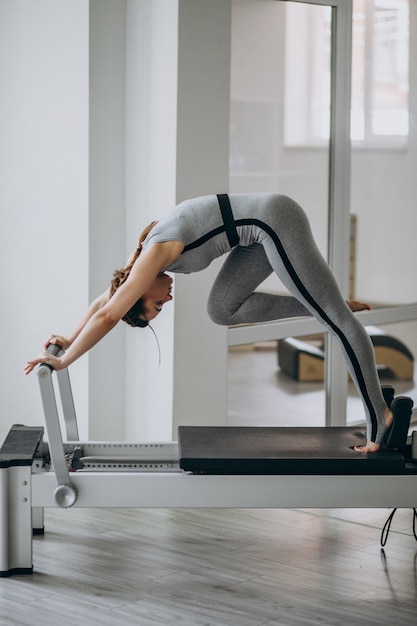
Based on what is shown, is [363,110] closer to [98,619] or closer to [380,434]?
[380,434]

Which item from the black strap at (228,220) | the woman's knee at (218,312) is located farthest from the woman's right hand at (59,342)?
the black strap at (228,220)

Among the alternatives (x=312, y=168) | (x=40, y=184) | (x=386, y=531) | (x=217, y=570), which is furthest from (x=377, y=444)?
(x=40, y=184)

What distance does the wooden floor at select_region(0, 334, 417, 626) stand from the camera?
2580 millimetres

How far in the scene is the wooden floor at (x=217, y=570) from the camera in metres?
2.58

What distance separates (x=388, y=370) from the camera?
17.1 feet

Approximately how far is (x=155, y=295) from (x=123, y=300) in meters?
0.16

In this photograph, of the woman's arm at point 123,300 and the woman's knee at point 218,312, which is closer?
the woman's arm at point 123,300

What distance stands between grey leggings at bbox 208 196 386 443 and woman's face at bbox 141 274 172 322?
26 centimetres

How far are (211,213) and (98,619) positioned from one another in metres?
1.17

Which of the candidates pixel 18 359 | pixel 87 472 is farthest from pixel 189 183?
pixel 87 472

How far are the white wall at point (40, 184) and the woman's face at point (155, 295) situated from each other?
119 centimetres

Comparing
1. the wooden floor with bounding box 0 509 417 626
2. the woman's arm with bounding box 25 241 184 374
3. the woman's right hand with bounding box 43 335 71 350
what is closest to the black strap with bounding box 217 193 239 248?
Result: the woman's arm with bounding box 25 241 184 374

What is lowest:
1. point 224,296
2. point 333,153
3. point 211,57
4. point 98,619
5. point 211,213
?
point 98,619

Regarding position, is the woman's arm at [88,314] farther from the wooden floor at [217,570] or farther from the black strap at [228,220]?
the wooden floor at [217,570]
